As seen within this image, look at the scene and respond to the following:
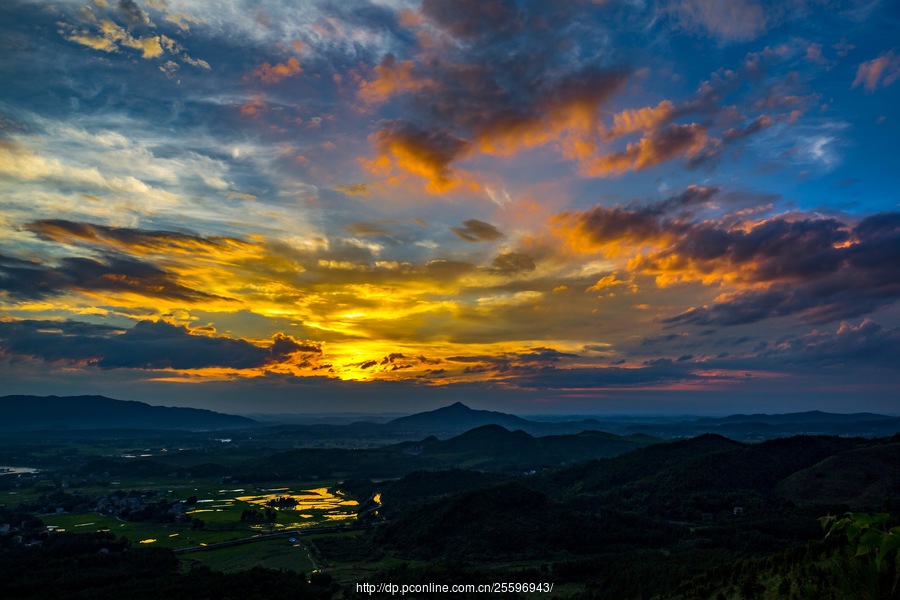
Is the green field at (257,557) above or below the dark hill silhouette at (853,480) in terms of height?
below

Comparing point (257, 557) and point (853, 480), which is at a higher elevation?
point (853, 480)

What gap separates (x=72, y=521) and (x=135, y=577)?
366 ft

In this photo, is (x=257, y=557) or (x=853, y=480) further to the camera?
(x=853, y=480)

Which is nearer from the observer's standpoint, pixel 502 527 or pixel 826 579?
pixel 826 579

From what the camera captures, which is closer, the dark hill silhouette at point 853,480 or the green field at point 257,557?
the green field at point 257,557

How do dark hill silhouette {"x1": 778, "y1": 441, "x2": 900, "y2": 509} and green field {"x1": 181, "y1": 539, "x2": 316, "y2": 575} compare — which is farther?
dark hill silhouette {"x1": 778, "y1": 441, "x2": 900, "y2": 509}

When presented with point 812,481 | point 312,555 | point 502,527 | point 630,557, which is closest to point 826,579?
point 630,557

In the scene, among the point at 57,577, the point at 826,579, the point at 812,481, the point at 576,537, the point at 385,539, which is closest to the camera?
the point at 826,579

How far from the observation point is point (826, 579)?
39312mm

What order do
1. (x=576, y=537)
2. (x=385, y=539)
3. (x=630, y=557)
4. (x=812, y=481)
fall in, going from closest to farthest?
(x=630, y=557)
(x=576, y=537)
(x=385, y=539)
(x=812, y=481)

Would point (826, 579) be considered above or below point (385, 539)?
above

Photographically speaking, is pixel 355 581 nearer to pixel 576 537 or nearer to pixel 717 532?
pixel 576 537

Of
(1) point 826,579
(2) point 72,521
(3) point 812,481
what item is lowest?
(2) point 72,521

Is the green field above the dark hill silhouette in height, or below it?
below
